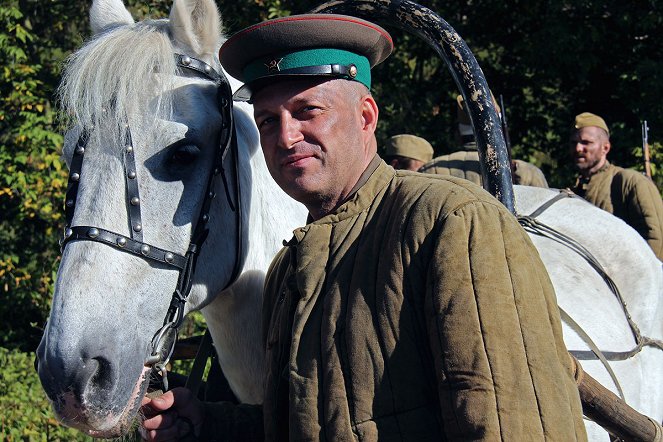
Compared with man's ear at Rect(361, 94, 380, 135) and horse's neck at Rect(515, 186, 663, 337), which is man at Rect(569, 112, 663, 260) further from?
man's ear at Rect(361, 94, 380, 135)

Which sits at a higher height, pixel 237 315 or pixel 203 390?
pixel 237 315

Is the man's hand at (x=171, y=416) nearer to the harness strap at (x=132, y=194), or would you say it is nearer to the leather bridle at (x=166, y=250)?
the leather bridle at (x=166, y=250)

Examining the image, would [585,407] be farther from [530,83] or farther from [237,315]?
[530,83]

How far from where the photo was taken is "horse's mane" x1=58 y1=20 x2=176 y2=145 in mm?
2207

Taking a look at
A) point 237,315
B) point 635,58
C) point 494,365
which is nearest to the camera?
point 494,365

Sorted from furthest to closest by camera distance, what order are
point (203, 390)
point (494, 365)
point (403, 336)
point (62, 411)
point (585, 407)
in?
point (203, 390) < point (585, 407) < point (62, 411) < point (403, 336) < point (494, 365)

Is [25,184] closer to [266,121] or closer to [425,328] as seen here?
[266,121]

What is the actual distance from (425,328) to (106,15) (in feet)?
5.28

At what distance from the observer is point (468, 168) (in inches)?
213

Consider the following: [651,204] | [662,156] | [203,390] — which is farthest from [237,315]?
[662,156]

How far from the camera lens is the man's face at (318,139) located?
1888 millimetres

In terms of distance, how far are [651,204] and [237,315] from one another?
14.5ft

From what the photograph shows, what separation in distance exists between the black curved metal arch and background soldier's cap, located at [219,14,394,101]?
2.54 ft

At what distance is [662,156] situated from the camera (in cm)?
857
